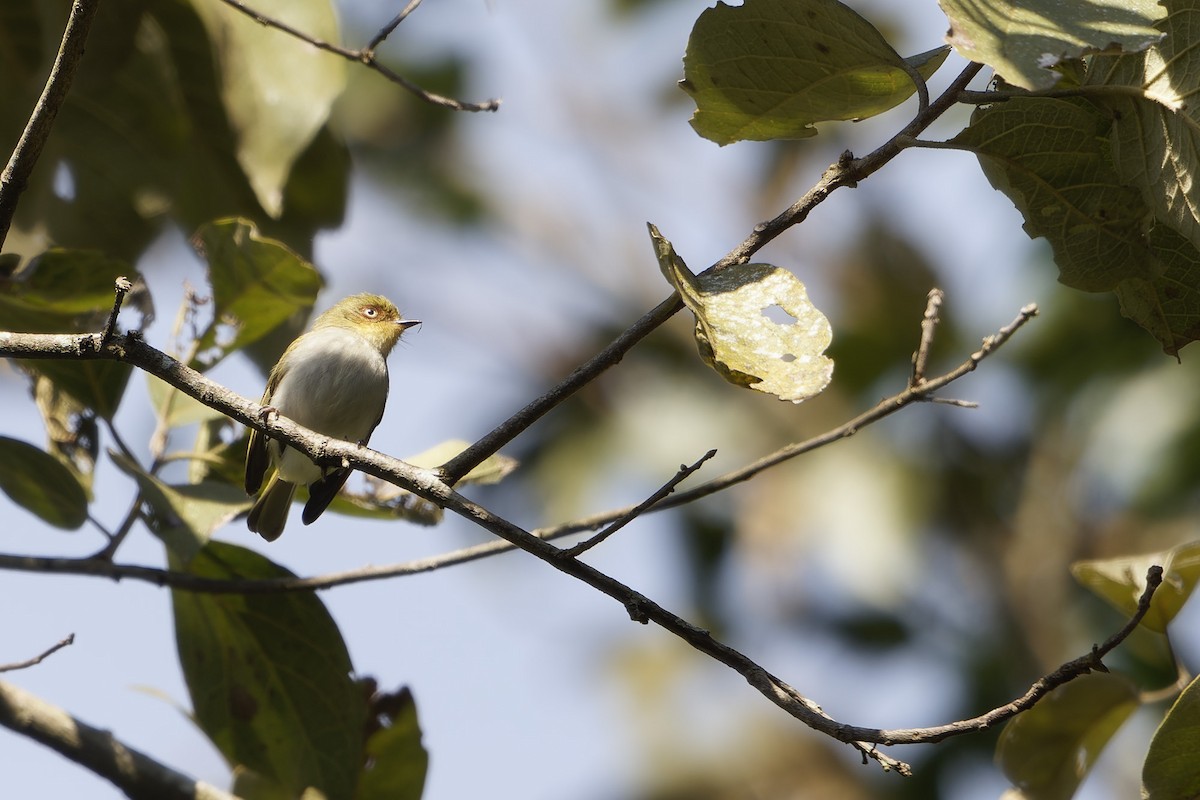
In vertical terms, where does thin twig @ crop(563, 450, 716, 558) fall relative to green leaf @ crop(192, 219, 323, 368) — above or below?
below

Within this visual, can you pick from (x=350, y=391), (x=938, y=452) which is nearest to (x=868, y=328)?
(x=938, y=452)

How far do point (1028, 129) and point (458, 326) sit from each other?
737cm

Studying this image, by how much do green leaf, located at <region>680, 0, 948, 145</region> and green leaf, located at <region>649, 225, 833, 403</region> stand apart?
0.33m

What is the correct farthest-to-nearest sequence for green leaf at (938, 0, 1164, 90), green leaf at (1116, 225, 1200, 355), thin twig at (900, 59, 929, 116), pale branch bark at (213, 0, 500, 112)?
pale branch bark at (213, 0, 500, 112) < green leaf at (1116, 225, 1200, 355) < thin twig at (900, 59, 929, 116) < green leaf at (938, 0, 1164, 90)

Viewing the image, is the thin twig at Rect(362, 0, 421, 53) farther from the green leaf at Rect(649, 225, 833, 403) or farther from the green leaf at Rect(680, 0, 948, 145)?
the green leaf at Rect(649, 225, 833, 403)

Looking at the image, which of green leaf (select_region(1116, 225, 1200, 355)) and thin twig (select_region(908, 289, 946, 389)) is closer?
green leaf (select_region(1116, 225, 1200, 355))

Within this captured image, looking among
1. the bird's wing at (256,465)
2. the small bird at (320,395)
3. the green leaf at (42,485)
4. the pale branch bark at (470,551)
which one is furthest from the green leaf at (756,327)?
the small bird at (320,395)

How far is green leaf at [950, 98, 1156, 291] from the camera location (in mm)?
1896

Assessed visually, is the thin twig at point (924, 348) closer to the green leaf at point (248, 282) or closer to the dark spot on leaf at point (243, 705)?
the green leaf at point (248, 282)

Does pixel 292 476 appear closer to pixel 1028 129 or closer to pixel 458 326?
pixel 1028 129

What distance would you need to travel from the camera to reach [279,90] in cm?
297

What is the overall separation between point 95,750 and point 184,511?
0.52 meters

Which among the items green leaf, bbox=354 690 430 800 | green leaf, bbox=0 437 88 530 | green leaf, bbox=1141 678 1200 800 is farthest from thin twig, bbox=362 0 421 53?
green leaf, bbox=1141 678 1200 800

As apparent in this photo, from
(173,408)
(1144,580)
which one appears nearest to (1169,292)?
(1144,580)
